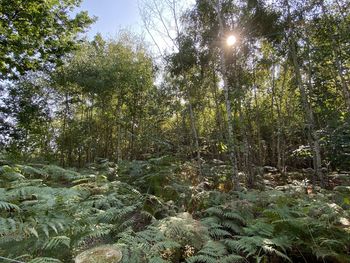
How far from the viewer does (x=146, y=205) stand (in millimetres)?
5133

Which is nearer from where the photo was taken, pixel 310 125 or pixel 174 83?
pixel 310 125

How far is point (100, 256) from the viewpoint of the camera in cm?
221

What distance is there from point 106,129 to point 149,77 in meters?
4.65

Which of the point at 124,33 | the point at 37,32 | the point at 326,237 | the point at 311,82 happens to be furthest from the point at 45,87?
the point at 326,237

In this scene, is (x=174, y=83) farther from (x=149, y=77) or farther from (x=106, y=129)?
(x=106, y=129)

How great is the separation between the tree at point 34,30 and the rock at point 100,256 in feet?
18.6

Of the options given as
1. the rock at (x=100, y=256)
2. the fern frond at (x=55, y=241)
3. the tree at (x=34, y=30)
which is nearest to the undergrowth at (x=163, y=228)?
the fern frond at (x=55, y=241)

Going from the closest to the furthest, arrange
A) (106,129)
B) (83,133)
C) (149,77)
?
(149,77) < (83,133) < (106,129)

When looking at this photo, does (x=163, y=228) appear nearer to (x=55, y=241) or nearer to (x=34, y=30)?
(x=55, y=241)

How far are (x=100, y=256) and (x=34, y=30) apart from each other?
6.07 m

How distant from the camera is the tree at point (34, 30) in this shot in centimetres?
610

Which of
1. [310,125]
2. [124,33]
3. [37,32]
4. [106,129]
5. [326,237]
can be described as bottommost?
[326,237]

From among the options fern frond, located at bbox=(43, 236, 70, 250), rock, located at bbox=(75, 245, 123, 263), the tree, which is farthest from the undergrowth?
the tree

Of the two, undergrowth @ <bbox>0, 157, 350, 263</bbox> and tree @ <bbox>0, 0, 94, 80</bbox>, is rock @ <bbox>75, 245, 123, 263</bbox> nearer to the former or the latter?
Result: undergrowth @ <bbox>0, 157, 350, 263</bbox>
